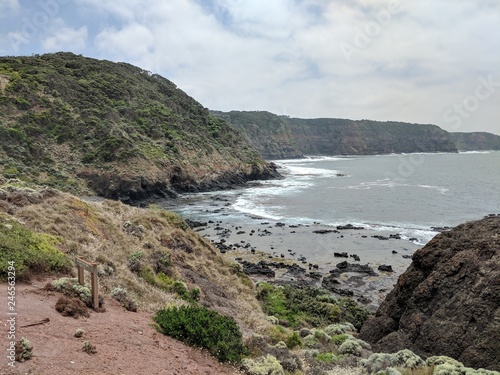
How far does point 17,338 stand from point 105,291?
13.0 feet

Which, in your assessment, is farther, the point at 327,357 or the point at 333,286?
the point at 333,286

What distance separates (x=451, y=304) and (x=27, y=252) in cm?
1220

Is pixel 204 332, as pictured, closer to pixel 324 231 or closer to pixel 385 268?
pixel 385 268

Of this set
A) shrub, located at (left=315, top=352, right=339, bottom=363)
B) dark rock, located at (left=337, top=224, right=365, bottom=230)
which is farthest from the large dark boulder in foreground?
dark rock, located at (left=337, top=224, right=365, bottom=230)

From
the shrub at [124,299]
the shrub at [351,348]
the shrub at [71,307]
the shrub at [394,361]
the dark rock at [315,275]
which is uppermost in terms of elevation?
the shrub at [71,307]

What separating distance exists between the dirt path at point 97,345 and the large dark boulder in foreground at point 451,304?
628cm

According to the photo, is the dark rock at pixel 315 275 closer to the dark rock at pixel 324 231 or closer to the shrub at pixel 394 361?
the dark rock at pixel 324 231

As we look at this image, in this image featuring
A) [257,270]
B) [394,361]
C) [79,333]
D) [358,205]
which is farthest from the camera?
[358,205]

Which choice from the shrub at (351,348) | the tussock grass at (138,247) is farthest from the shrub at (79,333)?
the shrub at (351,348)

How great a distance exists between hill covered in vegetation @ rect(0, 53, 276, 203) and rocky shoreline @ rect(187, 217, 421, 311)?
67.6 feet

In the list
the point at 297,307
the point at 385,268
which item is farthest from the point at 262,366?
the point at 385,268

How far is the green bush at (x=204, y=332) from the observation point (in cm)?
855

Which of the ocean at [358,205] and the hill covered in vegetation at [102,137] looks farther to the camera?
the hill covered in vegetation at [102,137]

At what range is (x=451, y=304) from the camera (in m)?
11.4
